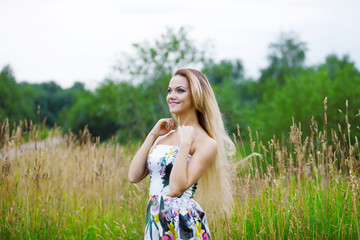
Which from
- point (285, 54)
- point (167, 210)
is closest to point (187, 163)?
point (167, 210)

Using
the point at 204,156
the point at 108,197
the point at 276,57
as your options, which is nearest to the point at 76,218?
the point at 108,197

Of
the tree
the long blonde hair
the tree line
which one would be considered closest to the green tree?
the tree

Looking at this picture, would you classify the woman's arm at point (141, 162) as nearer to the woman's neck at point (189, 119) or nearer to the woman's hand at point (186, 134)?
the woman's neck at point (189, 119)

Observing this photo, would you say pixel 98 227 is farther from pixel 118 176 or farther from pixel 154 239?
pixel 154 239

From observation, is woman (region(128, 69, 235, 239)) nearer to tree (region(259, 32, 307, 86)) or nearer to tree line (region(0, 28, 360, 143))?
tree line (region(0, 28, 360, 143))

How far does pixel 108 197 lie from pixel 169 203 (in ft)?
8.44

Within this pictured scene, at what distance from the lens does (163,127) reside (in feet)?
8.94

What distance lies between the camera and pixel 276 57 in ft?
114

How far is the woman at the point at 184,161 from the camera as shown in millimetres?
2309

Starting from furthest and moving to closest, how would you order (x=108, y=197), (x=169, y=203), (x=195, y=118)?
(x=108, y=197), (x=195, y=118), (x=169, y=203)

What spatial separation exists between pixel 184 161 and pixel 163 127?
1.75 feet

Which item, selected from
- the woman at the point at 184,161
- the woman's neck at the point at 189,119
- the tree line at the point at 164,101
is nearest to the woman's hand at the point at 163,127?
the woman at the point at 184,161

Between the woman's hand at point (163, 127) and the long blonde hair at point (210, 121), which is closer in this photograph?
the long blonde hair at point (210, 121)

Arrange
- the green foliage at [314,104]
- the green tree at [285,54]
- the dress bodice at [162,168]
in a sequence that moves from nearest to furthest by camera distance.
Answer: the dress bodice at [162,168]
the green foliage at [314,104]
the green tree at [285,54]
